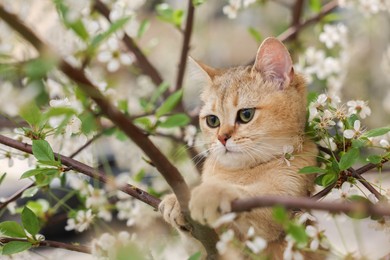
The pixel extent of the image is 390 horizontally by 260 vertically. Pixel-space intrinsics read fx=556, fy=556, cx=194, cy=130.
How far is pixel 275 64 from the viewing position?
0.95 m

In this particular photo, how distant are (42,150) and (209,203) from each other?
0.74 feet

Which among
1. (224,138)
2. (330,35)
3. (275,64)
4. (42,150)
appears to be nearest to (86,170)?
(42,150)

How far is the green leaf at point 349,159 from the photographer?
64 centimetres

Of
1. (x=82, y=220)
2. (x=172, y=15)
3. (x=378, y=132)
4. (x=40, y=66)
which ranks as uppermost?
(x=40, y=66)

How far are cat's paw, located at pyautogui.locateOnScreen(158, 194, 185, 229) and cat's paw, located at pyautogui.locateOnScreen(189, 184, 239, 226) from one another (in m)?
0.10

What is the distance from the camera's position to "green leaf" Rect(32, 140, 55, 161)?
0.67 meters

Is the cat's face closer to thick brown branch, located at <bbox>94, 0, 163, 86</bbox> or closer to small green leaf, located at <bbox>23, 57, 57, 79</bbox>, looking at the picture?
thick brown branch, located at <bbox>94, 0, 163, 86</bbox>

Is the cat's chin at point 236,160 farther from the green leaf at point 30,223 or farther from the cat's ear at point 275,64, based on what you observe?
the green leaf at point 30,223

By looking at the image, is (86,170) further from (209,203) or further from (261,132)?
(261,132)

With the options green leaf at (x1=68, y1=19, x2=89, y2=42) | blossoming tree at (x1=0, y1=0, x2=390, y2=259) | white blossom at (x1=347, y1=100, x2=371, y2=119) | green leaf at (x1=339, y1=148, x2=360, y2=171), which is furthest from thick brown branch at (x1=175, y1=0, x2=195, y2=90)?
green leaf at (x1=68, y1=19, x2=89, y2=42)

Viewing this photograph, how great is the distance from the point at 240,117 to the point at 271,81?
0.29 feet

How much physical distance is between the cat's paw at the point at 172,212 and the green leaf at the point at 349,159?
21cm

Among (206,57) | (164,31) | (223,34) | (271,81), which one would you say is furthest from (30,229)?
(223,34)

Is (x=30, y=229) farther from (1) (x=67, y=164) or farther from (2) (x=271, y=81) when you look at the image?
(2) (x=271, y=81)
